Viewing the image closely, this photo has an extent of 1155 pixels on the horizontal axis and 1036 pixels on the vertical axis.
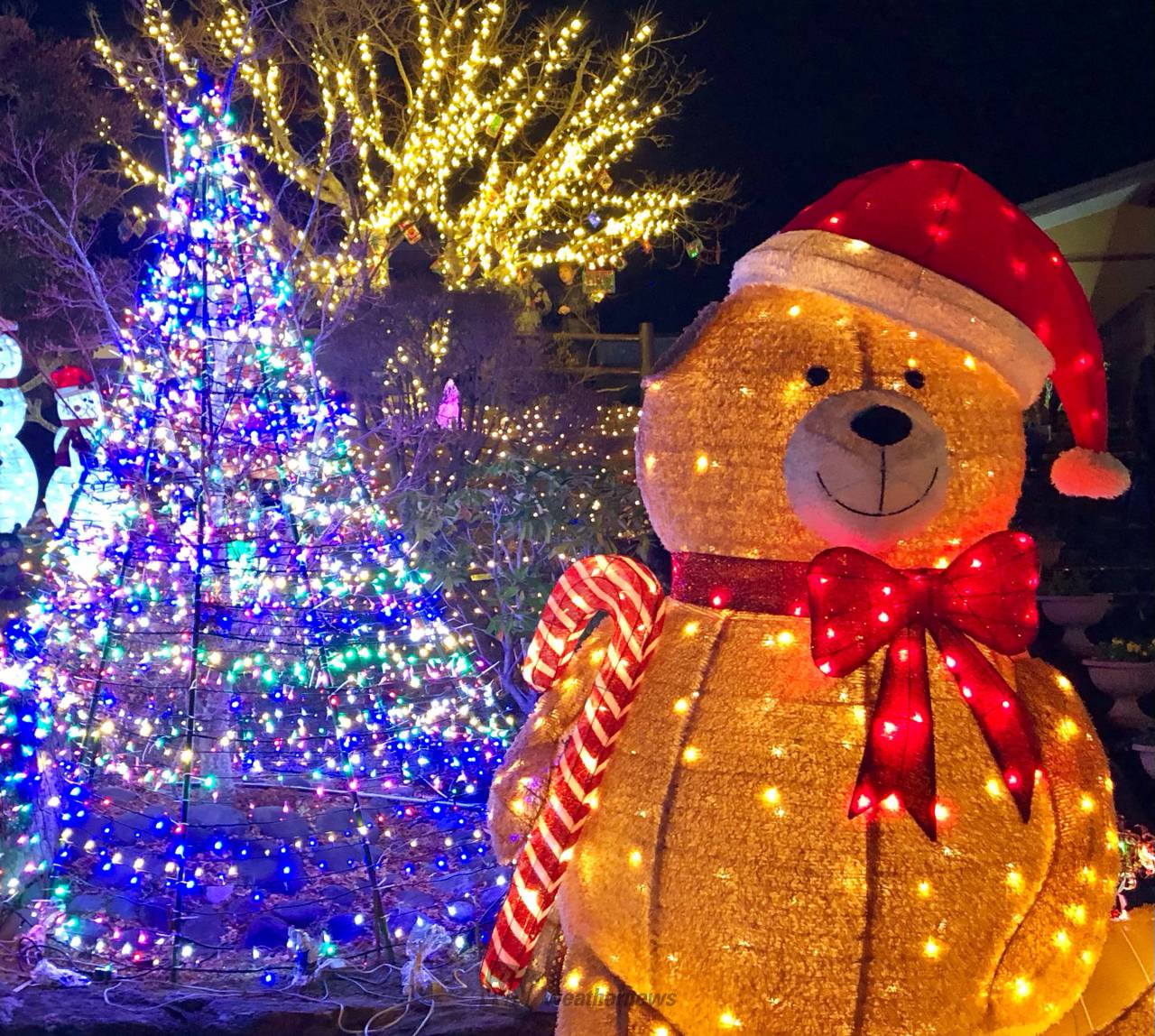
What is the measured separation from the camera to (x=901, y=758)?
86.4 inches

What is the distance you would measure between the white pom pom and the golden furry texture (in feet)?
0.37

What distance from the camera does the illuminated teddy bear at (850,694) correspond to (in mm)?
2191

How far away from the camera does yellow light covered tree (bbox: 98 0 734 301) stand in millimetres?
12648

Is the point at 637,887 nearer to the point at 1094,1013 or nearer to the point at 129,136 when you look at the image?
the point at 1094,1013

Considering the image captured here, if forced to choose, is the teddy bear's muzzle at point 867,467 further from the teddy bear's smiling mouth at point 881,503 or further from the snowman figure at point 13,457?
the snowman figure at point 13,457

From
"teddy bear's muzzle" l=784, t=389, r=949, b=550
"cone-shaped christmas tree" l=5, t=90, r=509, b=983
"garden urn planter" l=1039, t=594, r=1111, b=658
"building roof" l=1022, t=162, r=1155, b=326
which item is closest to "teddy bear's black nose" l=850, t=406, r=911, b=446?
"teddy bear's muzzle" l=784, t=389, r=949, b=550

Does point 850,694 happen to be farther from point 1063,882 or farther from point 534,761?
point 534,761

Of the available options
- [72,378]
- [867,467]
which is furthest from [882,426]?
[72,378]

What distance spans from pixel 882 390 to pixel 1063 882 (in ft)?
3.67

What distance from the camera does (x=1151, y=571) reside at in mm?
7348

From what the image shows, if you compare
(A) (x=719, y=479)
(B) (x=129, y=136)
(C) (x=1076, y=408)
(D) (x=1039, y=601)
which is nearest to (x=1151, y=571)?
(D) (x=1039, y=601)

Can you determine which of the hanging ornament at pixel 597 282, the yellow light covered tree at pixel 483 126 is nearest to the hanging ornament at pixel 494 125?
the yellow light covered tree at pixel 483 126

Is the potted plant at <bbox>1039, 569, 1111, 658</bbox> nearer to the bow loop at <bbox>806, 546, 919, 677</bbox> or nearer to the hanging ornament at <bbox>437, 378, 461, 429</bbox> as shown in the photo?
the bow loop at <bbox>806, 546, 919, 677</bbox>

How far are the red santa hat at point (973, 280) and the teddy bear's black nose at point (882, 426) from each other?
27 cm
